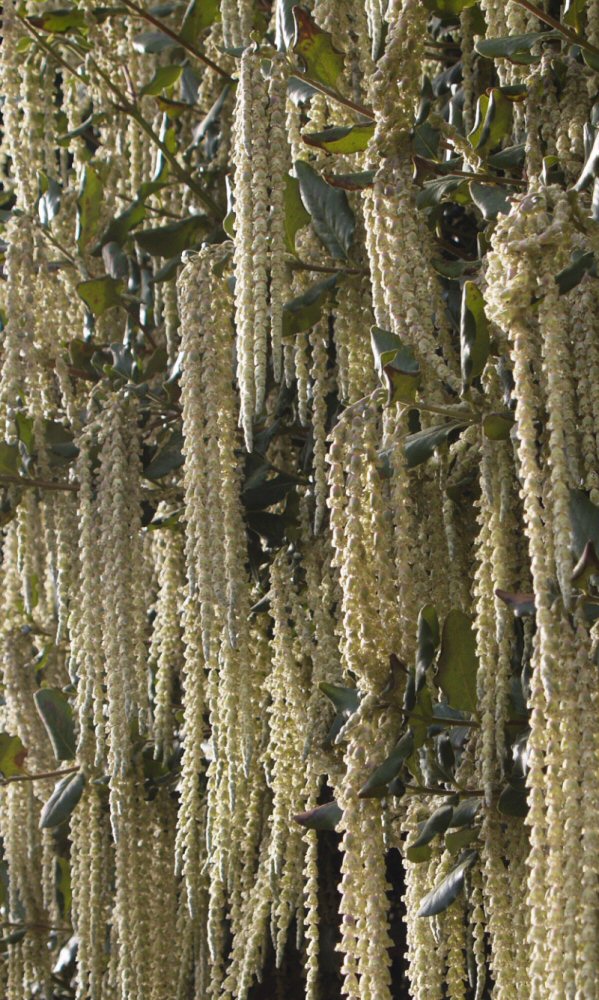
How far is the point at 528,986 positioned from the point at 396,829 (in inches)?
16.3

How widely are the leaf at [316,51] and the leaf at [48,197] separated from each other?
823mm

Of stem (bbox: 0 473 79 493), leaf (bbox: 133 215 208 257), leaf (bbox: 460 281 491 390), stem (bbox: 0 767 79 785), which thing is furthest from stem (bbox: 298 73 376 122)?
stem (bbox: 0 767 79 785)

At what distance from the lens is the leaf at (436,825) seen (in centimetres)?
141

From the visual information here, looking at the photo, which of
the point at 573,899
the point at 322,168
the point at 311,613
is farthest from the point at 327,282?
the point at 573,899

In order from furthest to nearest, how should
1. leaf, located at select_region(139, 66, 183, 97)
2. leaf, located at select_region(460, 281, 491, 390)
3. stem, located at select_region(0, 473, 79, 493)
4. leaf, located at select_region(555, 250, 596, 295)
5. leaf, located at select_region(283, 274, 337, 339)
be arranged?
leaf, located at select_region(139, 66, 183, 97)
stem, located at select_region(0, 473, 79, 493)
leaf, located at select_region(283, 274, 337, 339)
leaf, located at select_region(460, 281, 491, 390)
leaf, located at select_region(555, 250, 596, 295)

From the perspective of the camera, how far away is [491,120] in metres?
1.52

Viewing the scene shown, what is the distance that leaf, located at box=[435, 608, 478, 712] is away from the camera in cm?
137

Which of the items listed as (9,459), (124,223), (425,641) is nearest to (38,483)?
(9,459)

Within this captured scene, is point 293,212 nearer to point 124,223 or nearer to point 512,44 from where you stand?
point 512,44

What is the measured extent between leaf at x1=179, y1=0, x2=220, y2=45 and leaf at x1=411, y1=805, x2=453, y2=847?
1245mm

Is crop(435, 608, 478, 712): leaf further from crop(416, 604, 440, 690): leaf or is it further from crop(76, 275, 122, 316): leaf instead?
crop(76, 275, 122, 316): leaf

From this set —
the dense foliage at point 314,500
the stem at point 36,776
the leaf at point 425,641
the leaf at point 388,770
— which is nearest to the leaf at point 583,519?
the dense foliage at point 314,500

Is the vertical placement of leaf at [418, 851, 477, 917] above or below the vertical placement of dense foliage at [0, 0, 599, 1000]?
below

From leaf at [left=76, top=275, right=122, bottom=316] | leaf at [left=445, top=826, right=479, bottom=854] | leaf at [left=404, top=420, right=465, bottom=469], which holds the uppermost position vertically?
leaf at [left=76, top=275, right=122, bottom=316]
